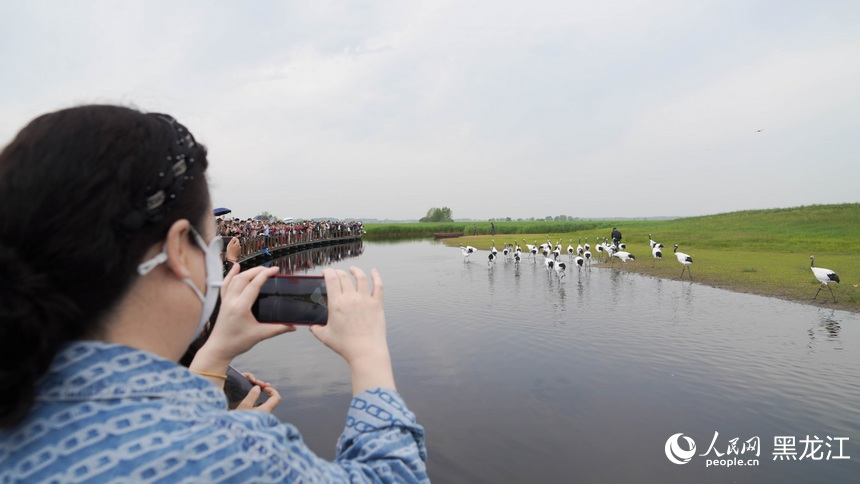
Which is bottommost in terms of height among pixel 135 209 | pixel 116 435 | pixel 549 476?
pixel 549 476

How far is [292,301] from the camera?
1.35 m

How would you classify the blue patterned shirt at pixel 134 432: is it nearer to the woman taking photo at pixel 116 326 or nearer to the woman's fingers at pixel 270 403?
the woman taking photo at pixel 116 326

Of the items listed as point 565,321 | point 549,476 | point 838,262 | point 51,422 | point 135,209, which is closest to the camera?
point 51,422

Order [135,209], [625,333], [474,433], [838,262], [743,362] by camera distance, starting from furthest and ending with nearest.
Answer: [838,262] → [625,333] → [743,362] → [474,433] → [135,209]


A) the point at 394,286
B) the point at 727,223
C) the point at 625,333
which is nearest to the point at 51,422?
the point at 625,333

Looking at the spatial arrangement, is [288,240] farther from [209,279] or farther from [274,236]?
[209,279]

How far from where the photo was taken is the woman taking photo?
2.31ft

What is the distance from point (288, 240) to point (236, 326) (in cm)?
3013

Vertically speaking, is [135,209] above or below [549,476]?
above

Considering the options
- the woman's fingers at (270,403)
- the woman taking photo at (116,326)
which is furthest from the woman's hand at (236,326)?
the woman's fingers at (270,403)

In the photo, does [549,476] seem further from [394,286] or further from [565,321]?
[394,286]

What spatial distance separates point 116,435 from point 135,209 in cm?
39

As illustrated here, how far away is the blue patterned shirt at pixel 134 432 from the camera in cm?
70

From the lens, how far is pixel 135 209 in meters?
0.83
